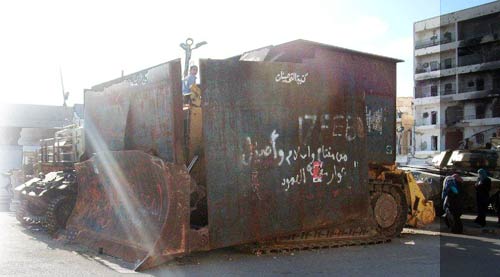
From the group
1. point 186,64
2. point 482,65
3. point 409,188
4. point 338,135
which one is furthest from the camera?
point 482,65

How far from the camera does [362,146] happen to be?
10062 millimetres

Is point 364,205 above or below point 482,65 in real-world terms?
→ below

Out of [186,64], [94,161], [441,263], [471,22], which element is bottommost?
[441,263]

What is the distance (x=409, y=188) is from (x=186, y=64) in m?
6.82

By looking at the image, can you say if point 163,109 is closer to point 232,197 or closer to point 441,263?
point 232,197

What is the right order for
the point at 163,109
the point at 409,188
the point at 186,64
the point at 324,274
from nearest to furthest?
the point at 324,274 → the point at 163,109 → the point at 409,188 → the point at 186,64

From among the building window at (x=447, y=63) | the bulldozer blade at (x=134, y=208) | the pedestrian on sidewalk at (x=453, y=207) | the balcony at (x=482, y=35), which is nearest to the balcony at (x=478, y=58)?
the building window at (x=447, y=63)

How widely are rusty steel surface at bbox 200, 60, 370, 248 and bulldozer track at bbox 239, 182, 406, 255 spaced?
0.95 feet

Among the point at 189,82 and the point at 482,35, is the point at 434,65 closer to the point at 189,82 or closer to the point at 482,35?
the point at 482,35

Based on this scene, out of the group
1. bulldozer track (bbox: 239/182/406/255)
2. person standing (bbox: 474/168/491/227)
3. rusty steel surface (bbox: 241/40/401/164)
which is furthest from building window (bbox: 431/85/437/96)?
bulldozer track (bbox: 239/182/406/255)

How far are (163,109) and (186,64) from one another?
6411 mm

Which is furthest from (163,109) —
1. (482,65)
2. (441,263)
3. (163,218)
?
(482,65)

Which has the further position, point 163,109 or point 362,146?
point 362,146

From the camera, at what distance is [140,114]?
8883 millimetres
